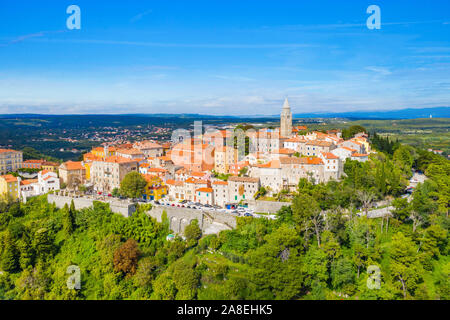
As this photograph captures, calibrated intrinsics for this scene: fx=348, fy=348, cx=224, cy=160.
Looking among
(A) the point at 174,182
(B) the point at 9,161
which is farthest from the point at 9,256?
(B) the point at 9,161

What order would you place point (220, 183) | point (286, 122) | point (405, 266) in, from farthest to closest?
point (286, 122) → point (220, 183) → point (405, 266)

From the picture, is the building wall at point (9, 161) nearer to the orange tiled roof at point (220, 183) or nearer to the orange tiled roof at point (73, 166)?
the orange tiled roof at point (73, 166)

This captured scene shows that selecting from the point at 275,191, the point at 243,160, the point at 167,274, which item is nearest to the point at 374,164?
the point at 275,191

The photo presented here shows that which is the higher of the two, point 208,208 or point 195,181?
point 195,181

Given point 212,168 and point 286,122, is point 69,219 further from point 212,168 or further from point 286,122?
point 286,122

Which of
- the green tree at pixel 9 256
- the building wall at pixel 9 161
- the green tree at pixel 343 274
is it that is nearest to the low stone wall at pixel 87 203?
the green tree at pixel 9 256

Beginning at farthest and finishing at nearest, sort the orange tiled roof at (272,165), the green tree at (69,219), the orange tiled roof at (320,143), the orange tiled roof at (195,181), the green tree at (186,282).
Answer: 1. the orange tiled roof at (320,143)
2. the orange tiled roof at (195,181)
3. the orange tiled roof at (272,165)
4. the green tree at (69,219)
5. the green tree at (186,282)
